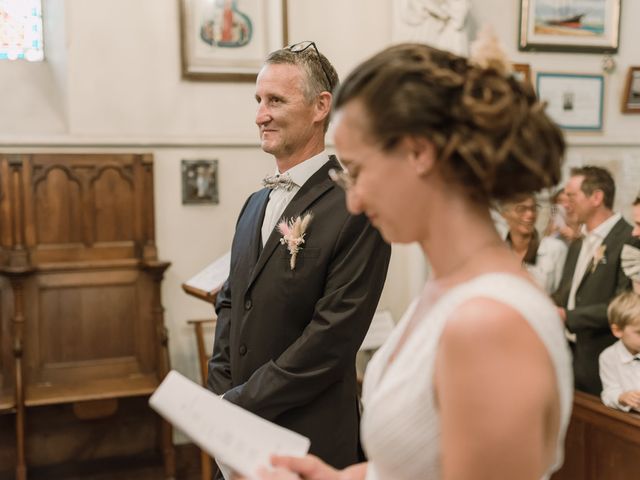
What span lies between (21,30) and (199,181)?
162 cm

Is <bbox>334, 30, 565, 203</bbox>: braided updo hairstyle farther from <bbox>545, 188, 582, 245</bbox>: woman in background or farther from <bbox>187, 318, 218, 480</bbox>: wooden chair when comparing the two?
<bbox>187, 318, 218, 480</bbox>: wooden chair

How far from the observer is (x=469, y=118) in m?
0.98

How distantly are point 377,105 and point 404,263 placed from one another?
4.16 m

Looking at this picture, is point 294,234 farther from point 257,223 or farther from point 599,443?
point 599,443

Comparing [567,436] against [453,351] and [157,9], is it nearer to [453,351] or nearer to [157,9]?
[453,351]

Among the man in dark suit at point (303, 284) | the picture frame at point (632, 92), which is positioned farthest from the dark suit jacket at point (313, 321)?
the picture frame at point (632, 92)

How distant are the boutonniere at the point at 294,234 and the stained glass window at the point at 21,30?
3.49m

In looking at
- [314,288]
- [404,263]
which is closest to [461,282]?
[314,288]

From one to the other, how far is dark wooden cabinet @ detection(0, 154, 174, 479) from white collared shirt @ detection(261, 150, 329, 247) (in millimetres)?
2184

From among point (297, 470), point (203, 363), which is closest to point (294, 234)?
point (297, 470)

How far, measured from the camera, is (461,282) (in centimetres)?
103

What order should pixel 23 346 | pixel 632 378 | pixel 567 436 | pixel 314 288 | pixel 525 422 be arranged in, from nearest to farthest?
pixel 525 422 → pixel 314 288 → pixel 632 378 → pixel 567 436 → pixel 23 346

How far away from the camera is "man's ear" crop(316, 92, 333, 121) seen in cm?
232

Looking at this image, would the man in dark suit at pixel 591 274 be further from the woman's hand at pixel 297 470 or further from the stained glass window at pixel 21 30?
the stained glass window at pixel 21 30
